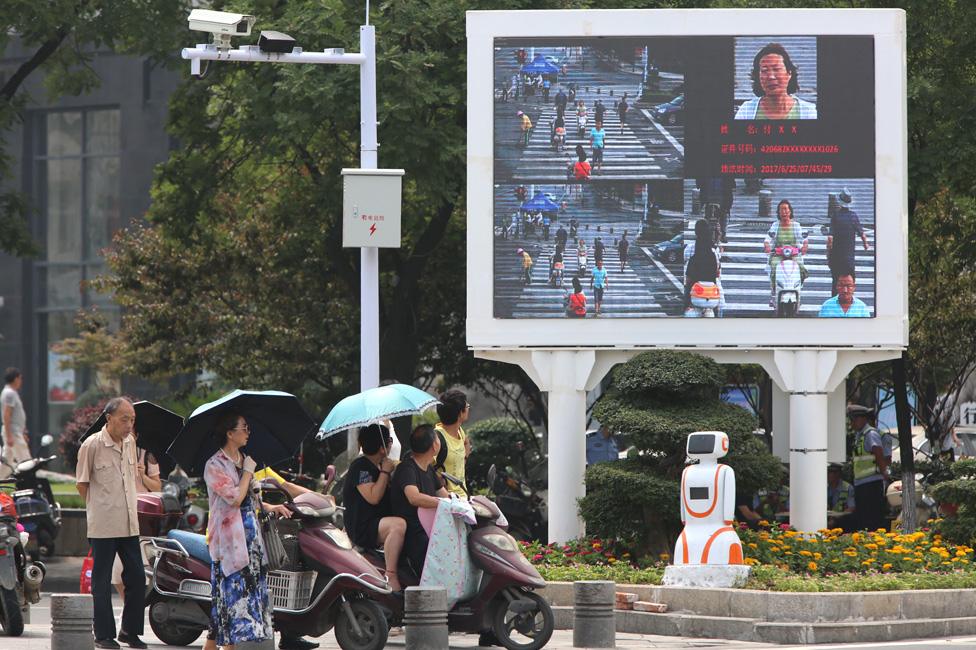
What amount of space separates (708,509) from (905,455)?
6283mm

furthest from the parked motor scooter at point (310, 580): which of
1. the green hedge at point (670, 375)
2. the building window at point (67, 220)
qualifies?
the building window at point (67, 220)

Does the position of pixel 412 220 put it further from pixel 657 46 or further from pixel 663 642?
pixel 663 642

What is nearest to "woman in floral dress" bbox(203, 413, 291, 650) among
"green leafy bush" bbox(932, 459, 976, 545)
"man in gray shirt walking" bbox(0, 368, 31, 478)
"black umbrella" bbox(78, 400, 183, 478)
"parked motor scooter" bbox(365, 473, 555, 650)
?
"parked motor scooter" bbox(365, 473, 555, 650)

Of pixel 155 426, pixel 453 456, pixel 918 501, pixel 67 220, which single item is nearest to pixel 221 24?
pixel 155 426

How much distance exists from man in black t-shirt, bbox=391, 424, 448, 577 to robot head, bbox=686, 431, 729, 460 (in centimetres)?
305

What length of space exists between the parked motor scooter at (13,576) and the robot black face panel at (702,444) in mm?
5338

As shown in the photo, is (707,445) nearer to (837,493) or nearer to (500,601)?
(500,601)

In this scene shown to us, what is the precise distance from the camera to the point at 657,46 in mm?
17062

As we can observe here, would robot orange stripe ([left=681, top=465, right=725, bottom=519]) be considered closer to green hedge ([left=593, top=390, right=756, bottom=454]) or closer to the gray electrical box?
green hedge ([left=593, top=390, right=756, bottom=454])

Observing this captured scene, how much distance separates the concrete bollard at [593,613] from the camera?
41.9ft

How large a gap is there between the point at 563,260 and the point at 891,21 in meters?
3.82

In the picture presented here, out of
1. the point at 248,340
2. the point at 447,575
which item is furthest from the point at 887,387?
the point at 447,575

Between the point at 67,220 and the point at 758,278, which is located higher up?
the point at 67,220

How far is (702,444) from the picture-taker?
595 inches
